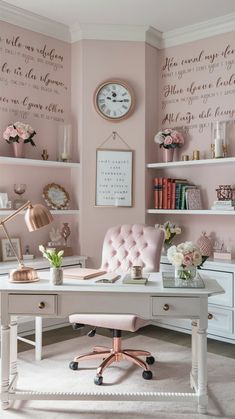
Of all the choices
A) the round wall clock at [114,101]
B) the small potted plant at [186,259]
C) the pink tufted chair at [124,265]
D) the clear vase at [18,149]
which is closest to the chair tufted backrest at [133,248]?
the pink tufted chair at [124,265]

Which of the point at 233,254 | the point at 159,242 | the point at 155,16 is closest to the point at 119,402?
the point at 159,242

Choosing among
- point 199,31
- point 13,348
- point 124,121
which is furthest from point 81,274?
point 199,31

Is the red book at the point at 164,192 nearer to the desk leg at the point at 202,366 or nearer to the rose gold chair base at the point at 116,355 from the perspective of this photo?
the rose gold chair base at the point at 116,355

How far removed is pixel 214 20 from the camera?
13.6 ft

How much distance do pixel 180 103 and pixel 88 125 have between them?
975 millimetres

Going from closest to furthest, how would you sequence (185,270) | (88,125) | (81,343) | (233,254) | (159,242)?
(185,270) → (159,242) → (81,343) → (233,254) → (88,125)

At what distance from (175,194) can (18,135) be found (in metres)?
1.60

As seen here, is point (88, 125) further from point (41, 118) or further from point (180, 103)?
point (180, 103)

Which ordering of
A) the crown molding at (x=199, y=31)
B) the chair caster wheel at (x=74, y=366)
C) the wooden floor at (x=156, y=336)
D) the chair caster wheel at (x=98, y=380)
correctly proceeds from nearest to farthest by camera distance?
the chair caster wheel at (x=98, y=380)
the chair caster wheel at (x=74, y=366)
the wooden floor at (x=156, y=336)
the crown molding at (x=199, y=31)

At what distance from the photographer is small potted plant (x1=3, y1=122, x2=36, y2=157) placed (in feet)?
12.7

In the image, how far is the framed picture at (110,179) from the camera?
439cm

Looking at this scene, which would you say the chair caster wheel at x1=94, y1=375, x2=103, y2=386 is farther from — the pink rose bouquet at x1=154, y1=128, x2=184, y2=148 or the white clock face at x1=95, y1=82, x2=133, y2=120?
the white clock face at x1=95, y1=82, x2=133, y2=120

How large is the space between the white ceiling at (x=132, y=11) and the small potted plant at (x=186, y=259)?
92.6 inches

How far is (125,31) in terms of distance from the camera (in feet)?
14.3
